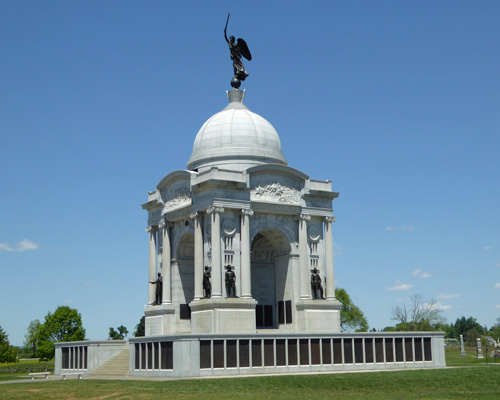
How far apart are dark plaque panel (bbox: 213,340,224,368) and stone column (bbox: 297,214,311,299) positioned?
12.2 meters

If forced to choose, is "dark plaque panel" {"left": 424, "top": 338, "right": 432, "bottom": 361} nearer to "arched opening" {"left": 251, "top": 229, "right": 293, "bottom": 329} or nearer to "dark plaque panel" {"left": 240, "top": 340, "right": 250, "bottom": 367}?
"arched opening" {"left": 251, "top": 229, "right": 293, "bottom": 329}

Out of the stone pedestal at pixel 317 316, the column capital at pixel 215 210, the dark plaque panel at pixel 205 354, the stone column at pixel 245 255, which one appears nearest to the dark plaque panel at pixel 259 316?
the stone pedestal at pixel 317 316

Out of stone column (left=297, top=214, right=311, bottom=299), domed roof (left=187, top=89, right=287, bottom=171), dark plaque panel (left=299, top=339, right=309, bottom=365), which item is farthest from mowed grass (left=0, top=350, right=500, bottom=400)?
domed roof (left=187, top=89, right=287, bottom=171)

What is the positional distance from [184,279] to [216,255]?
762 cm

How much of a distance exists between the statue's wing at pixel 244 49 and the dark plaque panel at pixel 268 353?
2762 centimetres

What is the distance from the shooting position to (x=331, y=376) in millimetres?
39750

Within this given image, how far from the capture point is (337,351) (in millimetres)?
47406

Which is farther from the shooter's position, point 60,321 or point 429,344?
point 60,321

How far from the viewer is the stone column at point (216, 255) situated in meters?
50.1

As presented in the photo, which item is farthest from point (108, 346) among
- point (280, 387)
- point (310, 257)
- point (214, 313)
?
point (280, 387)

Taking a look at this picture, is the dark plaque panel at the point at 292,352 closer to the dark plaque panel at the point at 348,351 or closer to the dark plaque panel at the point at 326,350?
the dark plaque panel at the point at 326,350

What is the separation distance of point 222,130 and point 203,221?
28.7 ft

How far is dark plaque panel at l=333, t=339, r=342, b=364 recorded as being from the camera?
155 feet

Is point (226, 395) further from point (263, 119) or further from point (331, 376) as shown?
point (263, 119)
